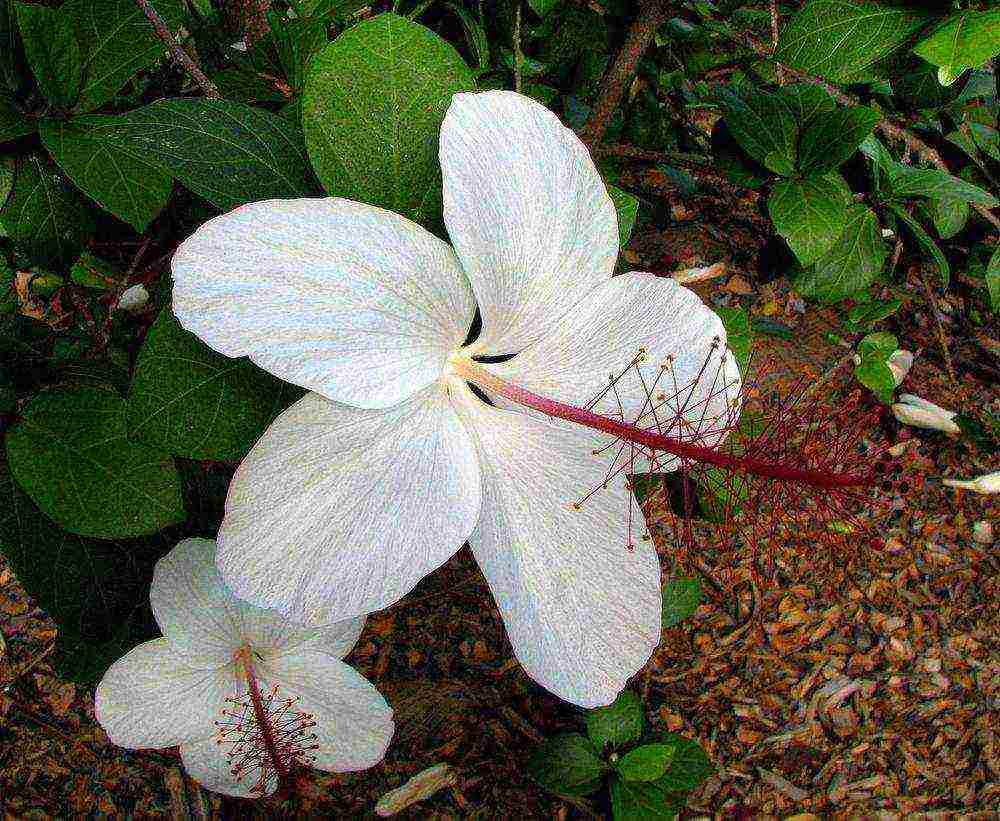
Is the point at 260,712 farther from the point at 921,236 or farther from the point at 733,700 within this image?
the point at 921,236

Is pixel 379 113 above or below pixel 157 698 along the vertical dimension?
above

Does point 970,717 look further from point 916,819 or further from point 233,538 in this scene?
point 233,538

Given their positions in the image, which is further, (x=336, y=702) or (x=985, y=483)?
(x=985, y=483)

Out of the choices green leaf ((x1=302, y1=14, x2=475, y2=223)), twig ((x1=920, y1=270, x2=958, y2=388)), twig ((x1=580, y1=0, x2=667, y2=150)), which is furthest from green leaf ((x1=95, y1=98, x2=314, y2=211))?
twig ((x1=920, y1=270, x2=958, y2=388))

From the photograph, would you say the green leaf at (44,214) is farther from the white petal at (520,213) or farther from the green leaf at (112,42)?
the white petal at (520,213)

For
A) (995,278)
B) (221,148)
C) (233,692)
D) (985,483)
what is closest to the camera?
(221,148)

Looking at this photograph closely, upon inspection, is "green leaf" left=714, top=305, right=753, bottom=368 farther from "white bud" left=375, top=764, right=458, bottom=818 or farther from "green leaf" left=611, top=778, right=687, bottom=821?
"white bud" left=375, top=764, right=458, bottom=818

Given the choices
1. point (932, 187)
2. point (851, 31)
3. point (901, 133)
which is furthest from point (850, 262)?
point (851, 31)

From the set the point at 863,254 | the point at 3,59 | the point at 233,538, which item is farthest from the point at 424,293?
the point at 863,254
